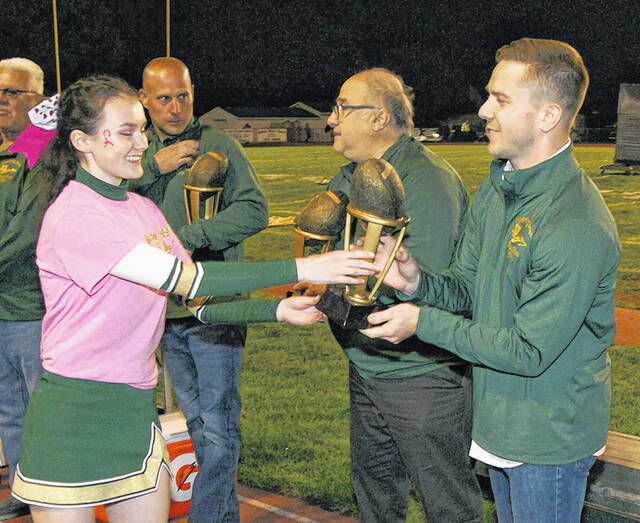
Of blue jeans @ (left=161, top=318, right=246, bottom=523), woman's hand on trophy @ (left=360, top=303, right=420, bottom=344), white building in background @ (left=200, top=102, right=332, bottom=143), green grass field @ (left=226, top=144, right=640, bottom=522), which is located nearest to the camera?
woman's hand on trophy @ (left=360, top=303, right=420, bottom=344)

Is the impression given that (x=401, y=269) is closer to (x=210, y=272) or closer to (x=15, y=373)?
(x=210, y=272)

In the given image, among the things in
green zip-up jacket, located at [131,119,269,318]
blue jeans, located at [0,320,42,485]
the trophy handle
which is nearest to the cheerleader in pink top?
the trophy handle

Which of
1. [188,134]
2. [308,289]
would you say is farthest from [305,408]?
[308,289]

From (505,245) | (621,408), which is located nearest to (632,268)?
(621,408)

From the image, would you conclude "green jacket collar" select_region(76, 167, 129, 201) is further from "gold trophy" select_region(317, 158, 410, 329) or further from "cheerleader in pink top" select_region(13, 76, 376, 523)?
"gold trophy" select_region(317, 158, 410, 329)

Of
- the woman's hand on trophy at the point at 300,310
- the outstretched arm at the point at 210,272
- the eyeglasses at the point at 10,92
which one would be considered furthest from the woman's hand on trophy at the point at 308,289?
the eyeglasses at the point at 10,92

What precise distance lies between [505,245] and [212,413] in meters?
1.86

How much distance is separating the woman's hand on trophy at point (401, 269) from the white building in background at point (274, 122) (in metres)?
39.3

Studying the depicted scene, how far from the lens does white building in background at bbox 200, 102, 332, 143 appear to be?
43688mm

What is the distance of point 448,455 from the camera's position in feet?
10.3

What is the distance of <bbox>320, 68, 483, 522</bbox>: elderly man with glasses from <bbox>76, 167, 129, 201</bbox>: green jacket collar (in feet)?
3.18

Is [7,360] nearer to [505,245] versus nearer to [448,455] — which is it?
[448,455]

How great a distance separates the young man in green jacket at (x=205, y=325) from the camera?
12.5 feet

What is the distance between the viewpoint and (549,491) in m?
2.37
